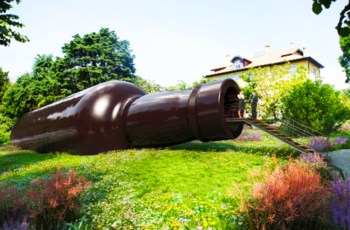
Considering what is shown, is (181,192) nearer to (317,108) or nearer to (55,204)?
(55,204)

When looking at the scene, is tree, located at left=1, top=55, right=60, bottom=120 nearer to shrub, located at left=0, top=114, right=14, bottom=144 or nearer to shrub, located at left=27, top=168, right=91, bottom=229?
shrub, located at left=0, top=114, right=14, bottom=144

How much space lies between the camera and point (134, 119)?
12.7 m

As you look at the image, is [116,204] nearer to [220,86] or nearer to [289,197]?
[289,197]

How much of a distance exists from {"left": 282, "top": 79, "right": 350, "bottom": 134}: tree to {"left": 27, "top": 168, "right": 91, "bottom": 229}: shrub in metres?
19.7

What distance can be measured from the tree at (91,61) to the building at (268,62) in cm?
2077

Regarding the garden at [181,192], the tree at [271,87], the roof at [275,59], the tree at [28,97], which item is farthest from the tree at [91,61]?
the garden at [181,192]

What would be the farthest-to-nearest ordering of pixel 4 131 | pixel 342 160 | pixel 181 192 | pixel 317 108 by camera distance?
pixel 4 131 → pixel 317 108 → pixel 342 160 → pixel 181 192

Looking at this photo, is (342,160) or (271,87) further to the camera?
(271,87)

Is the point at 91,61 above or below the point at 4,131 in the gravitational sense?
above

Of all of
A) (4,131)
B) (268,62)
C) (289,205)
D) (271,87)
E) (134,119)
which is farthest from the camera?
(268,62)

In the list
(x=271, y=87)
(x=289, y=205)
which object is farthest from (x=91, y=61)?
(x=289, y=205)

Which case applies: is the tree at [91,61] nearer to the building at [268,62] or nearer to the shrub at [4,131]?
the shrub at [4,131]

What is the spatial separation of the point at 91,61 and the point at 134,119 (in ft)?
94.8

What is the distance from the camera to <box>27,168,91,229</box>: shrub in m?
4.53
